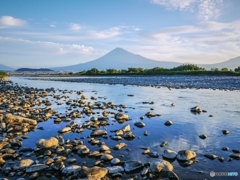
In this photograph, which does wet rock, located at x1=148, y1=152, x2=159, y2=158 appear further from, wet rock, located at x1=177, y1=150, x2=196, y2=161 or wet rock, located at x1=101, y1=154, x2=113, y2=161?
wet rock, located at x1=101, y1=154, x2=113, y2=161

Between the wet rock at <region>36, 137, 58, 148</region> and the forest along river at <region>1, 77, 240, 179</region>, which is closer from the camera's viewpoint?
the forest along river at <region>1, 77, 240, 179</region>

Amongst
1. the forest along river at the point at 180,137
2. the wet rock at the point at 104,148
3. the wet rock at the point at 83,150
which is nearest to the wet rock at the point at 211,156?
the forest along river at the point at 180,137

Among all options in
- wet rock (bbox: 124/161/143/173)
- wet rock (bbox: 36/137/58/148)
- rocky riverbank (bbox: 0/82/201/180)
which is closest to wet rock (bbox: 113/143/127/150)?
rocky riverbank (bbox: 0/82/201/180)

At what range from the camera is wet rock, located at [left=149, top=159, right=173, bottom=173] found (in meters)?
6.51

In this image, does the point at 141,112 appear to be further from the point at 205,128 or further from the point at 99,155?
the point at 99,155

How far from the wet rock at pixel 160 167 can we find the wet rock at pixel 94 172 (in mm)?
1315

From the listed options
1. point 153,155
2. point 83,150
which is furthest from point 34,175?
point 153,155

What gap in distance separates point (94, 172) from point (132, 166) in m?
1.18

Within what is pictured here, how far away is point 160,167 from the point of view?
6.56 metres

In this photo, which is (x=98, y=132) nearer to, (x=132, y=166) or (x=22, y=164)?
(x=132, y=166)

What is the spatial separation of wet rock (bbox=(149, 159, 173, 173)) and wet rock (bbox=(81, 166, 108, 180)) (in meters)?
1.32

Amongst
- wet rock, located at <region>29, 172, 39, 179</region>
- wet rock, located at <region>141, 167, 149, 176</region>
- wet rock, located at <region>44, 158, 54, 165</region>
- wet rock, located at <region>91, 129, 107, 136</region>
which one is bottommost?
wet rock, located at <region>29, 172, 39, 179</region>

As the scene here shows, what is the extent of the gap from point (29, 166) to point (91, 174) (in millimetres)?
1907

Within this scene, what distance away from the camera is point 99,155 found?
304 inches
